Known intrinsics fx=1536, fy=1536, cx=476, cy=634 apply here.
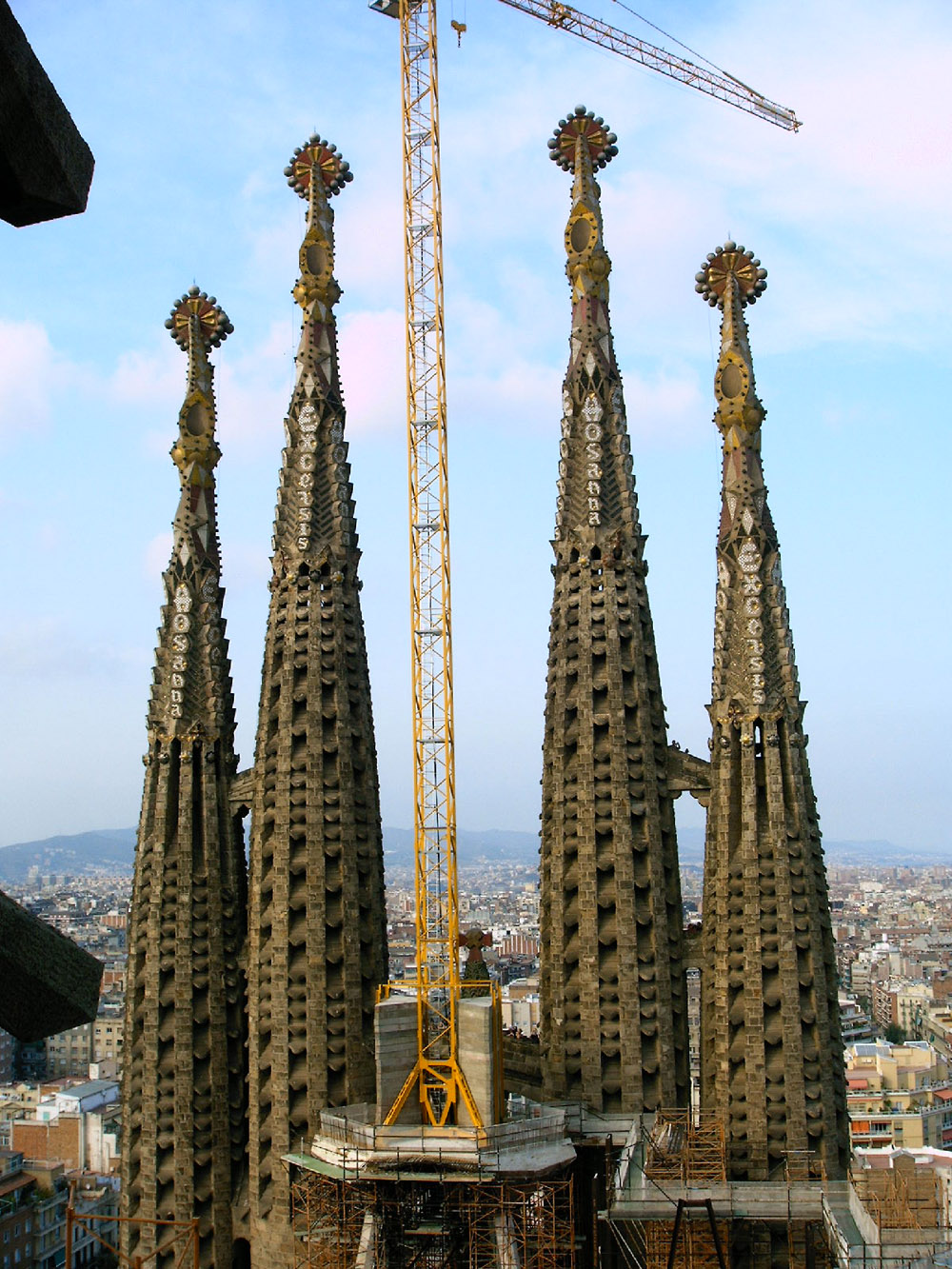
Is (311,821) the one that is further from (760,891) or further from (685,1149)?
(685,1149)

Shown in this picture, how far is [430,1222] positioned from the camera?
3628cm

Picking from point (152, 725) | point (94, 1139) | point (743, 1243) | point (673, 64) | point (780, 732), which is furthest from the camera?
point (94, 1139)

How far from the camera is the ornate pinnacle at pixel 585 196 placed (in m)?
43.7

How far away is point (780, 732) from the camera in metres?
38.6

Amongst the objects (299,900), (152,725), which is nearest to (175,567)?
(152,725)

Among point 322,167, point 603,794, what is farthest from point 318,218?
point 603,794

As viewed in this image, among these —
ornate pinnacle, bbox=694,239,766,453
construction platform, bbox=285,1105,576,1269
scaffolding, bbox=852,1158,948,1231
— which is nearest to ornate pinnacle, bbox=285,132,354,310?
ornate pinnacle, bbox=694,239,766,453

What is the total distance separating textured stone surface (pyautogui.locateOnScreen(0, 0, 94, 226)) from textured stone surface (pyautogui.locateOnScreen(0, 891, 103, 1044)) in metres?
1.71

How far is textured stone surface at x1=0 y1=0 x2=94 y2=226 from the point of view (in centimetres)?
328

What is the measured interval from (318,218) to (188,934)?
20.9 metres

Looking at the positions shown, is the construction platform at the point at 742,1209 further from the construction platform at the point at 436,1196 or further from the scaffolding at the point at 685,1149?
the construction platform at the point at 436,1196

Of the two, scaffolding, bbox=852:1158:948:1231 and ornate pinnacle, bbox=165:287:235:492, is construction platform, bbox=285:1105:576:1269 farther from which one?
ornate pinnacle, bbox=165:287:235:492

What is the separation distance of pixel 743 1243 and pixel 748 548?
16.9m

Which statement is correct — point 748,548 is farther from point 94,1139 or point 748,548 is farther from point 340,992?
point 94,1139
